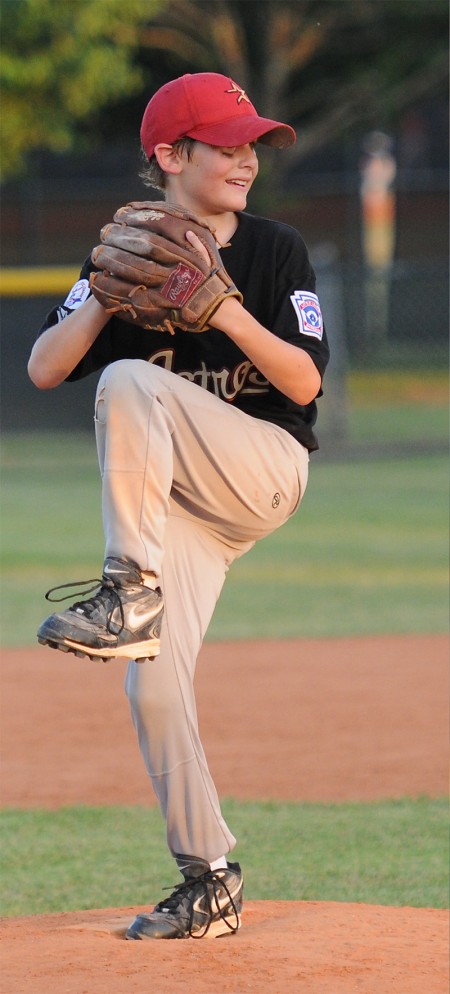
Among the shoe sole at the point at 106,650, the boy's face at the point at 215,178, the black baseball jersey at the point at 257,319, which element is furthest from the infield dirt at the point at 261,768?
the boy's face at the point at 215,178

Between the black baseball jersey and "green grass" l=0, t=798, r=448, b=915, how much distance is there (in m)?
1.41

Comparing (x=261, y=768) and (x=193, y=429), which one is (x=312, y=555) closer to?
(x=261, y=768)

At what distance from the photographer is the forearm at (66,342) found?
3.17 m

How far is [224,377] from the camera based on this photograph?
10.7 ft

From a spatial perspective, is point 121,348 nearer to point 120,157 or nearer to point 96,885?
point 96,885

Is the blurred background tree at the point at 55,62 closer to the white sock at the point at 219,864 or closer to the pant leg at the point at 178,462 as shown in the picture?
the pant leg at the point at 178,462

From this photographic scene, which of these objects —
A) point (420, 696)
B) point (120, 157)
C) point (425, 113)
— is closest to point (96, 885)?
point (420, 696)

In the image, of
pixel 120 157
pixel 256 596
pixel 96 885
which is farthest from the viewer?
pixel 120 157

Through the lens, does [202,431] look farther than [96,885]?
No

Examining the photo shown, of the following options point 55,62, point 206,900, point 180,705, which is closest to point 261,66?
point 55,62

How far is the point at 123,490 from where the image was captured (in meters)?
3.01

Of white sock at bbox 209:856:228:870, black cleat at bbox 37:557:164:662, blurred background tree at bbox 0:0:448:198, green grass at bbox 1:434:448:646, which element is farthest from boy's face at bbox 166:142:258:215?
blurred background tree at bbox 0:0:448:198

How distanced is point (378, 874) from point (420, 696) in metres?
2.14

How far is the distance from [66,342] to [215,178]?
1.69 feet
